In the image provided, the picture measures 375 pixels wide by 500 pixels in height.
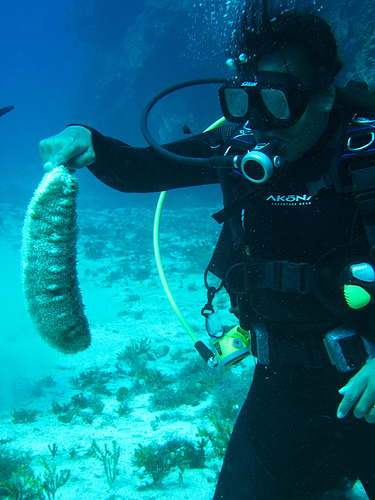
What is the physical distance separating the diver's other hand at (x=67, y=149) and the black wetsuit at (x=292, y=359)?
0.16 meters

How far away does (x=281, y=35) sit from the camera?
1978 millimetres

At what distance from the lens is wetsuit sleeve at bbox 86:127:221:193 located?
2.12 meters

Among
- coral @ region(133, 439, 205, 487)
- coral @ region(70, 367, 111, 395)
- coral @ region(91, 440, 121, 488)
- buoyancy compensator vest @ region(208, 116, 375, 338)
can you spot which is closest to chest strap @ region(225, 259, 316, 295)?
buoyancy compensator vest @ region(208, 116, 375, 338)

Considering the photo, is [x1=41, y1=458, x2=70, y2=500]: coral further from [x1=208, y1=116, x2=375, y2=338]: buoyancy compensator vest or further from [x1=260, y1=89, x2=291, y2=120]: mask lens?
[x1=260, y1=89, x2=291, y2=120]: mask lens

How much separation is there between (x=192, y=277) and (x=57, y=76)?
305 ft

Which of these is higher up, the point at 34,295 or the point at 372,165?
the point at 372,165

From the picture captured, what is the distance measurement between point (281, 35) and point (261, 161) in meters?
0.89

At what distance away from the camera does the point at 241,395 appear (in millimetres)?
5746

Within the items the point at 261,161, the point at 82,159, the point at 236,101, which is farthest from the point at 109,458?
the point at 236,101

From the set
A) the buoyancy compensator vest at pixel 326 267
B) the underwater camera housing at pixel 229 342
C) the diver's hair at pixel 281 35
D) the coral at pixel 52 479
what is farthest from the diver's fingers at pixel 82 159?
the coral at pixel 52 479

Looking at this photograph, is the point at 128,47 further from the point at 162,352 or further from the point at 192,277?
the point at 162,352

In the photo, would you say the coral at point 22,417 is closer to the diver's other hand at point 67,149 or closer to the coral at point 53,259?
the coral at point 53,259

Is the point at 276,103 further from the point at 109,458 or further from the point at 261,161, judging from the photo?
the point at 109,458

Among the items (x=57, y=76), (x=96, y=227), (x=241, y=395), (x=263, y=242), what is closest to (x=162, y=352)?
(x=241, y=395)
